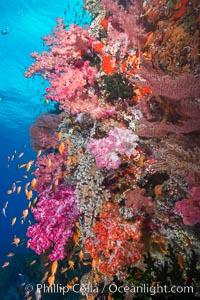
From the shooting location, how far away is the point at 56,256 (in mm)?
5824

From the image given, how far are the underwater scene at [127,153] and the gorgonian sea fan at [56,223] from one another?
24 millimetres

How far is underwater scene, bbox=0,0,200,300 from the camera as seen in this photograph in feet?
12.8

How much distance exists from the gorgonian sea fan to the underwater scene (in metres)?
0.02

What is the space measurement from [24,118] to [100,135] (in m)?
35.9

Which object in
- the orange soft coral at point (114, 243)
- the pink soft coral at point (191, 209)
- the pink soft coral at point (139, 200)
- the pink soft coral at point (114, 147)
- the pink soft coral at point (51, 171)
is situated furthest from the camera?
the pink soft coral at point (51, 171)

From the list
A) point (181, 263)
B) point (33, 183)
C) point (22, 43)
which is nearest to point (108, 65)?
point (33, 183)

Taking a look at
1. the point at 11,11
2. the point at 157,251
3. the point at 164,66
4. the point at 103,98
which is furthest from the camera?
the point at 11,11

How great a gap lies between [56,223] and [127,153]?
8.33 feet

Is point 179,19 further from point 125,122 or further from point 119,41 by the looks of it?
point 125,122

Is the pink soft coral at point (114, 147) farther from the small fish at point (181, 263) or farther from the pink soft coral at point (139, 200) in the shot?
the small fish at point (181, 263)

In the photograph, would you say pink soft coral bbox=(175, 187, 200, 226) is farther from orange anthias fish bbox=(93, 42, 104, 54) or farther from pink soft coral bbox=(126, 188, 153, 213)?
orange anthias fish bbox=(93, 42, 104, 54)

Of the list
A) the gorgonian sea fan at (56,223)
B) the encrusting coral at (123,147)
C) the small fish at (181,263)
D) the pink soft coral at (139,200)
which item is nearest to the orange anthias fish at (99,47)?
the encrusting coral at (123,147)

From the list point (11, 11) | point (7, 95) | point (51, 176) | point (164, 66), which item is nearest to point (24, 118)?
point (7, 95)

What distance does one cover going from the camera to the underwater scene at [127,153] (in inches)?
153
